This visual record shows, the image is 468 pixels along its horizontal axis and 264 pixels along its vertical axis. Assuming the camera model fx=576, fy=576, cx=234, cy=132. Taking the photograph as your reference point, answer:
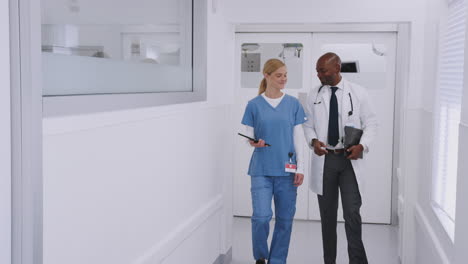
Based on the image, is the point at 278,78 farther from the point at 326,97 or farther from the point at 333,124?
the point at 333,124

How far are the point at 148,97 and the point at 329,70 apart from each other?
1.58 m

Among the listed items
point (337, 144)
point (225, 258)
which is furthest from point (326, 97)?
point (225, 258)

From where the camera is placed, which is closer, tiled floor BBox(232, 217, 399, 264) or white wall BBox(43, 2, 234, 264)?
white wall BBox(43, 2, 234, 264)

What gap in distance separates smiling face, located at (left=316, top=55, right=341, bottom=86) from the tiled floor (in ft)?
4.83

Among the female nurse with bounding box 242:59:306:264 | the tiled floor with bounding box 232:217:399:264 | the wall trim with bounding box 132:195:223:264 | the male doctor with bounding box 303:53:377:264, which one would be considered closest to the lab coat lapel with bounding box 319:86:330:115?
the male doctor with bounding box 303:53:377:264

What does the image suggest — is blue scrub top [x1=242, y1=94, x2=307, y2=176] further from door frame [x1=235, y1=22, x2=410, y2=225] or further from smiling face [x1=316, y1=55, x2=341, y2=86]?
door frame [x1=235, y1=22, x2=410, y2=225]

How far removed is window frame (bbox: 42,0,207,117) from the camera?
2.00 m

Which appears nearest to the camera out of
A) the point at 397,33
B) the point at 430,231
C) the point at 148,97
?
the point at 148,97

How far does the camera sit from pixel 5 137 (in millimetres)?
1633

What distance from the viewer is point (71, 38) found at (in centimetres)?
221

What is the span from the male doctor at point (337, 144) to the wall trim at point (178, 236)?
29.7 inches

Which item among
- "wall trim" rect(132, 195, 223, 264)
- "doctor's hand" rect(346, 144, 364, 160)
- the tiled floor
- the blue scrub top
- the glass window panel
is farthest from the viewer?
the tiled floor

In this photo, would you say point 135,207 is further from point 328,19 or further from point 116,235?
point 328,19

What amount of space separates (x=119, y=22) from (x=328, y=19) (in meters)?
1.94
